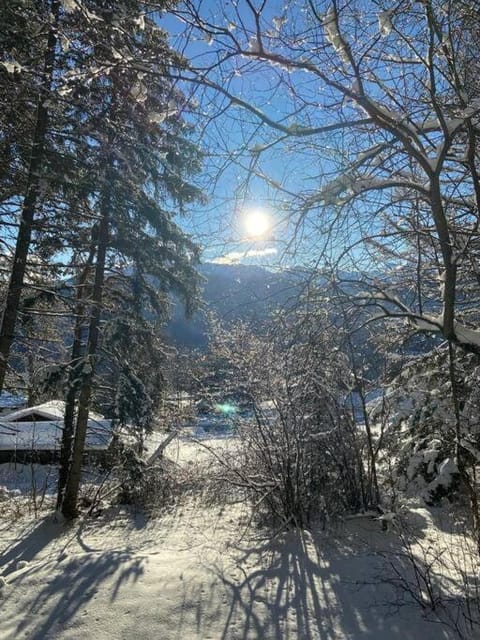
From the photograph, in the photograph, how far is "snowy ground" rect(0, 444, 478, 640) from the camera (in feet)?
10.4

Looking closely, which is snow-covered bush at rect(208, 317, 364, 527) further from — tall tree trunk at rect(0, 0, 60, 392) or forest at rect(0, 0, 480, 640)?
tall tree trunk at rect(0, 0, 60, 392)

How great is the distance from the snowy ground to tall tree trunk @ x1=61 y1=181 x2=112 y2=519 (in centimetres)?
230

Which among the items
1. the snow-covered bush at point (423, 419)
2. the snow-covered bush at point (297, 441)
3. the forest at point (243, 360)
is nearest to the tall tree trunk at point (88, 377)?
the forest at point (243, 360)

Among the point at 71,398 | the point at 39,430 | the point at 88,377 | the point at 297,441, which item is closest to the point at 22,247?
the point at 88,377

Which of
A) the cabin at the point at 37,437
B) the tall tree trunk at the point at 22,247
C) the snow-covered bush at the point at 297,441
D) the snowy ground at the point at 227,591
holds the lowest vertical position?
the cabin at the point at 37,437

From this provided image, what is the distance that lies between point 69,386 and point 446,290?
692 centimetres

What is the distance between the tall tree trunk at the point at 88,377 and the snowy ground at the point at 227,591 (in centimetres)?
230

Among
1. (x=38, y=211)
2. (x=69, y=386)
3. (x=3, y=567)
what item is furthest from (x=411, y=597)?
(x=38, y=211)

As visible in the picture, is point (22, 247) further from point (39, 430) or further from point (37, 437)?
point (39, 430)

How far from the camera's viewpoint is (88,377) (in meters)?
7.88

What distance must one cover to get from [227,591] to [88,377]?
5.11 metres

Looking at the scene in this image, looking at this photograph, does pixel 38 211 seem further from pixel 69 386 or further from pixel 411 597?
pixel 411 597

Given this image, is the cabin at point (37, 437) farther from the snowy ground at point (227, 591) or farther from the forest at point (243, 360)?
the snowy ground at point (227, 591)

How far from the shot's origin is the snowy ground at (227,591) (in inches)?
124
